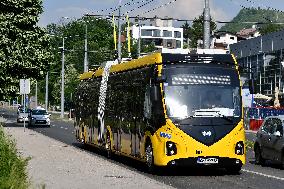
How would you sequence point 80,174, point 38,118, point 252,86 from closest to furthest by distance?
1. point 80,174
2. point 252,86
3. point 38,118

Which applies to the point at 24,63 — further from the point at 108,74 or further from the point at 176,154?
the point at 176,154

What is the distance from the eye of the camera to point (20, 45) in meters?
52.4

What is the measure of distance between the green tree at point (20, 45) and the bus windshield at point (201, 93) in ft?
115

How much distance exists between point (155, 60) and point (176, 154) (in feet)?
8.16

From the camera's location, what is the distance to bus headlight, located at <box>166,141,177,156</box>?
16.6m

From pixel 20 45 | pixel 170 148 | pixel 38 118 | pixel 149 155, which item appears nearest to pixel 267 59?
pixel 38 118

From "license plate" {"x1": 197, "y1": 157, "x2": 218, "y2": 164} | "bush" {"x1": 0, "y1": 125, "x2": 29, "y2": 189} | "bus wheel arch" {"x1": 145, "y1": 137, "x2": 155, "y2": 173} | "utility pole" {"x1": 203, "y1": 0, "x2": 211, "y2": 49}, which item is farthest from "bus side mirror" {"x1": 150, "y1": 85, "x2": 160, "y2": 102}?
"utility pole" {"x1": 203, "y1": 0, "x2": 211, "y2": 49}

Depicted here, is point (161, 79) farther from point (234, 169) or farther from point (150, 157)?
point (234, 169)

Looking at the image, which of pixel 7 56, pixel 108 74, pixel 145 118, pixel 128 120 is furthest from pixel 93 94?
pixel 7 56

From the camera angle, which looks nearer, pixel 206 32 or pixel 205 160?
pixel 205 160

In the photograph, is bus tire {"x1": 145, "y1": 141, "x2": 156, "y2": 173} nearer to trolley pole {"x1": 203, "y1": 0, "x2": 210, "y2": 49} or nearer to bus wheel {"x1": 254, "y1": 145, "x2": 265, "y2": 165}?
bus wheel {"x1": 254, "y1": 145, "x2": 265, "y2": 165}

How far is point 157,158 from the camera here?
16891 mm

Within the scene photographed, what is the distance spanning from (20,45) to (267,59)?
38.6 m

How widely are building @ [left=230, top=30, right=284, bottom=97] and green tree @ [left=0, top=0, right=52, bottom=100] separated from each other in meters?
30.5
